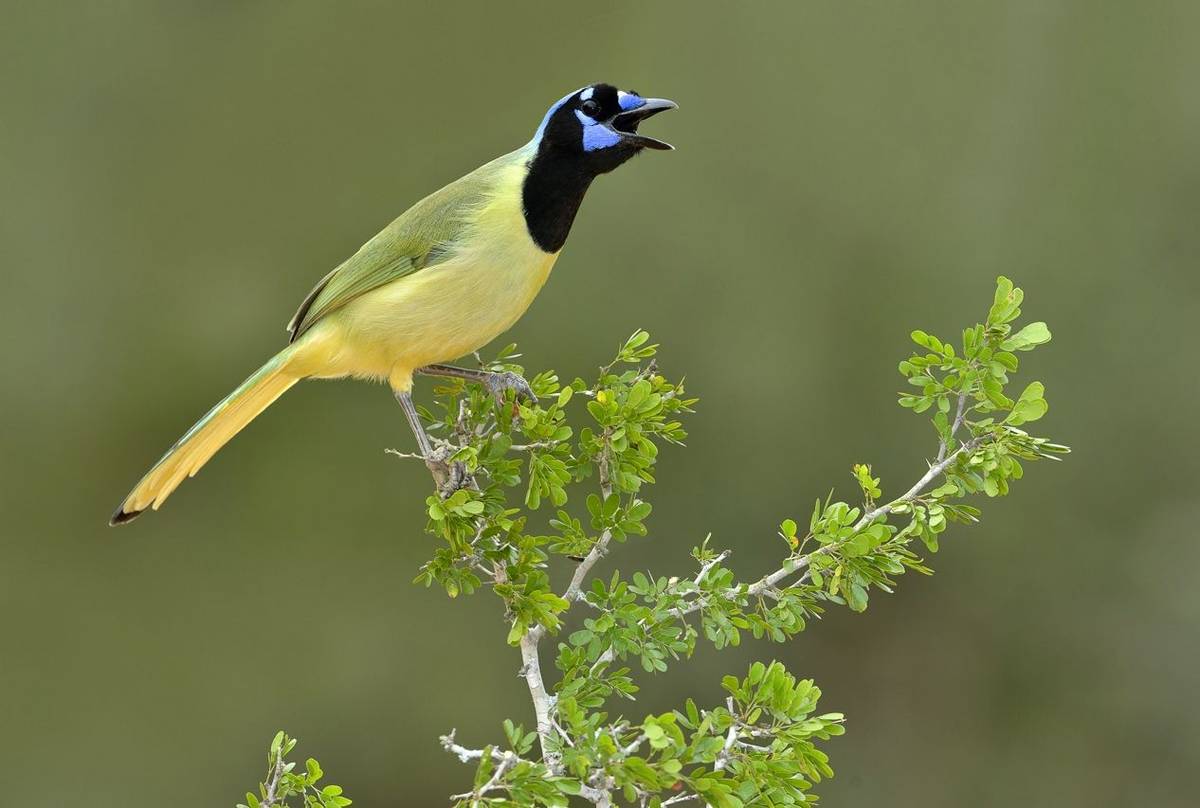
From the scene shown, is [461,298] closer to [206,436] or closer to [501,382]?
[501,382]

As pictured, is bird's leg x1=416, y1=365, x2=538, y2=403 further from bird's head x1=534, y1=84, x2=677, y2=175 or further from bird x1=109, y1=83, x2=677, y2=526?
bird's head x1=534, y1=84, x2=677, y2=175

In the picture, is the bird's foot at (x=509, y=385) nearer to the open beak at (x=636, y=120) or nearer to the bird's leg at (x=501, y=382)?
the bird's leg at (x=501, y=382)

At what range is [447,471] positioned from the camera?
1.97m

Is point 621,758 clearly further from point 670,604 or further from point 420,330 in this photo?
point 420,330

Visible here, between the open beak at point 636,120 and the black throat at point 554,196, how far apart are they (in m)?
0.08

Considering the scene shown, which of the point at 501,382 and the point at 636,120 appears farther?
the point at 636,120

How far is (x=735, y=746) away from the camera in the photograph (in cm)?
157

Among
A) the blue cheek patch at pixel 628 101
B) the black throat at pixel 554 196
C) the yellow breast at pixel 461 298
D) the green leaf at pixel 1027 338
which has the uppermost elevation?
the blue cheek patch at pixel 628 101

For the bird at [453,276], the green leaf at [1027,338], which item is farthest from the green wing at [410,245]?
the green leaf at [1027,338]

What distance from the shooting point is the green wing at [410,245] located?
2227 millimetres

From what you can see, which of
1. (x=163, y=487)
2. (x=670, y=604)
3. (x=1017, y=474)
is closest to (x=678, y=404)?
(x=670, y=604)

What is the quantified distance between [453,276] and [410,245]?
15 cm

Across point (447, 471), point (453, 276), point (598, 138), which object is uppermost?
point (598, 138)

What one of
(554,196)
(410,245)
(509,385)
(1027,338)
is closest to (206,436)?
(410,245)
